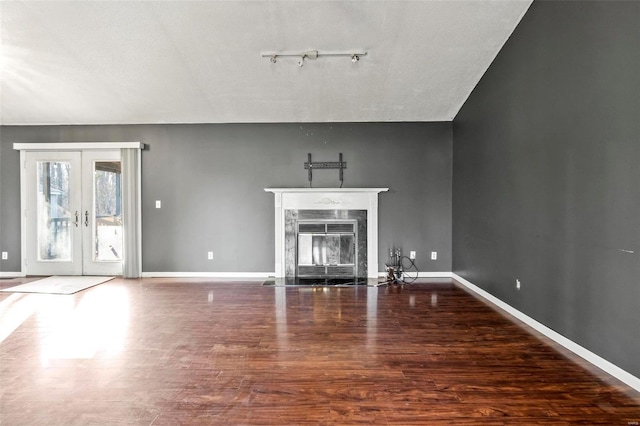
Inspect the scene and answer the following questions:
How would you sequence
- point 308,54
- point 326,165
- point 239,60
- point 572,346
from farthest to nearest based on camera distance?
point 326,165, point 239,60, point 308,54, point 572,346

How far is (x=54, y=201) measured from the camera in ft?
17.9

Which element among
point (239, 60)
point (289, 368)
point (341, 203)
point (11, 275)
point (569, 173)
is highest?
point (239, 60)

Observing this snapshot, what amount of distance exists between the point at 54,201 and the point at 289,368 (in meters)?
5.43

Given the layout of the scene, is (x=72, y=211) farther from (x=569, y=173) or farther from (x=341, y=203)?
(x=569, y=173)

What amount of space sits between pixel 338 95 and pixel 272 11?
62.9 inches

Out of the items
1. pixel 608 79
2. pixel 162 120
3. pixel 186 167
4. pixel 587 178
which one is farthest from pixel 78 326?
pixel 608 79

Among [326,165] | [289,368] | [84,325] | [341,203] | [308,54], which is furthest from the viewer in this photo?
[326,165]

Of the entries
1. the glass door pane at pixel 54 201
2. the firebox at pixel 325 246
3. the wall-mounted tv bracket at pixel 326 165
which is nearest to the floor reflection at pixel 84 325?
the glass door pane at pixel 54 201

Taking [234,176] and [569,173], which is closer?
[569,173]

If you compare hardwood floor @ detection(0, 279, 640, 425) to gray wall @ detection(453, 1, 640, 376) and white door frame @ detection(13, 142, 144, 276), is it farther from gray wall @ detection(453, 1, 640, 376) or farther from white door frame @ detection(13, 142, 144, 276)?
white door frame @ detection(13, 142, 144, 276)

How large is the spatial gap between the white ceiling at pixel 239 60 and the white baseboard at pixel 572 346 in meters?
2.91

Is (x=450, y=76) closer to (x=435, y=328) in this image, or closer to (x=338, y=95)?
(x=338, y=95)

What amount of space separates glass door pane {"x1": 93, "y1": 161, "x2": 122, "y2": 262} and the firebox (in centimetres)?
305

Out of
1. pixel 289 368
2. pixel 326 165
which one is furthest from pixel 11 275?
pixel 289 368
